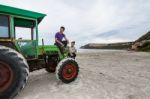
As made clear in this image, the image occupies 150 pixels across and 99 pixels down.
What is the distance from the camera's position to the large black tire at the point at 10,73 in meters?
5.24

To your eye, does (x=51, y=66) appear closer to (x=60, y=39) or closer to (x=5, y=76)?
(x=60, y=39)

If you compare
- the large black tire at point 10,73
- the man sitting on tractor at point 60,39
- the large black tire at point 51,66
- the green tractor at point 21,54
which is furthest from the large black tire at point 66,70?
the large black tire at point 10,73

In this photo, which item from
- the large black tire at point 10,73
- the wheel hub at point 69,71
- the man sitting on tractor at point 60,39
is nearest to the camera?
the large black tire at point 10,73

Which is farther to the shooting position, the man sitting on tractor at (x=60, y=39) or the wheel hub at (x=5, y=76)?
the man sitting on tractor at (x=60, y=39)

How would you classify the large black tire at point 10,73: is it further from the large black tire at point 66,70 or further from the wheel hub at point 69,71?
the wheel hub at point 69,71

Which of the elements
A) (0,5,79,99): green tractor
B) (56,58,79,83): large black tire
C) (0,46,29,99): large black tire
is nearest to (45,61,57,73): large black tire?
(0,5,79,99): green tractor

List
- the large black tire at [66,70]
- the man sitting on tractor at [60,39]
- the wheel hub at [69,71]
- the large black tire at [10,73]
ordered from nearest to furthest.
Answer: the large black tire at [10,73]
the large black tire at [66,70]
the wheel hub at [69,71]
the man sitting on tractor at [60,39]

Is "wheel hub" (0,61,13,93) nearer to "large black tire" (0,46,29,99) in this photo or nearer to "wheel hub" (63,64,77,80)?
"large black tire" (0,46,29,99)

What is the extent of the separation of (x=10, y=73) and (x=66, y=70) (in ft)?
8.63

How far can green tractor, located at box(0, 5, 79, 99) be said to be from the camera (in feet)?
17.4

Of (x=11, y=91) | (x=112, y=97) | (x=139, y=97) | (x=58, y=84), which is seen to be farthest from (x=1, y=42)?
(x=139, y=97)

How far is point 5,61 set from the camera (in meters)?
5.26

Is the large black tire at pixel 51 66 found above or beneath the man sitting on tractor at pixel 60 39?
beneath

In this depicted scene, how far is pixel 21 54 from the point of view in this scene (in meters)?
6.70
